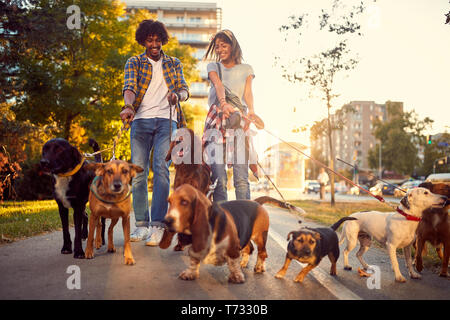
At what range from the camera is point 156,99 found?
5.87 meters

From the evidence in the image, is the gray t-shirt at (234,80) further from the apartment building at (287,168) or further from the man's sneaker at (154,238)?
the apartment building at (287,168)

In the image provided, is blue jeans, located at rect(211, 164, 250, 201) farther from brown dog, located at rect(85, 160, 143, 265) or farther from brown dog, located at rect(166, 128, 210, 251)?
brown dog, located at rect(85, 160, 143, 265)

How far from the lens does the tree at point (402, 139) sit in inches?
2299

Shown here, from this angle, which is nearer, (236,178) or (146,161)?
(236,178)

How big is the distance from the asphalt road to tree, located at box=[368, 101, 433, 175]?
2361 inches

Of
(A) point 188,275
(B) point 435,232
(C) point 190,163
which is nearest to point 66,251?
(C) point 190,163

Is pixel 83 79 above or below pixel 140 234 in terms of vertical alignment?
above

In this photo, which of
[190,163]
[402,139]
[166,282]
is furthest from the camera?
[402,139]

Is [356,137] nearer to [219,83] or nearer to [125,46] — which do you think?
[125,46]

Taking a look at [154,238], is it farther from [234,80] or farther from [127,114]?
[234,80]

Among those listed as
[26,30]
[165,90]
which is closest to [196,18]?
[26,30]

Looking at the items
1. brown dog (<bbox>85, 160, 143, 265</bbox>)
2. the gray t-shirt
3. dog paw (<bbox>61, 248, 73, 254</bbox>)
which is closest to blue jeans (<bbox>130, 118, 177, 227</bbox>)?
the gray t-shirt

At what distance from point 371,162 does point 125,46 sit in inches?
2425

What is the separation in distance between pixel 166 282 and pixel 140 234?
2504 millimetres
